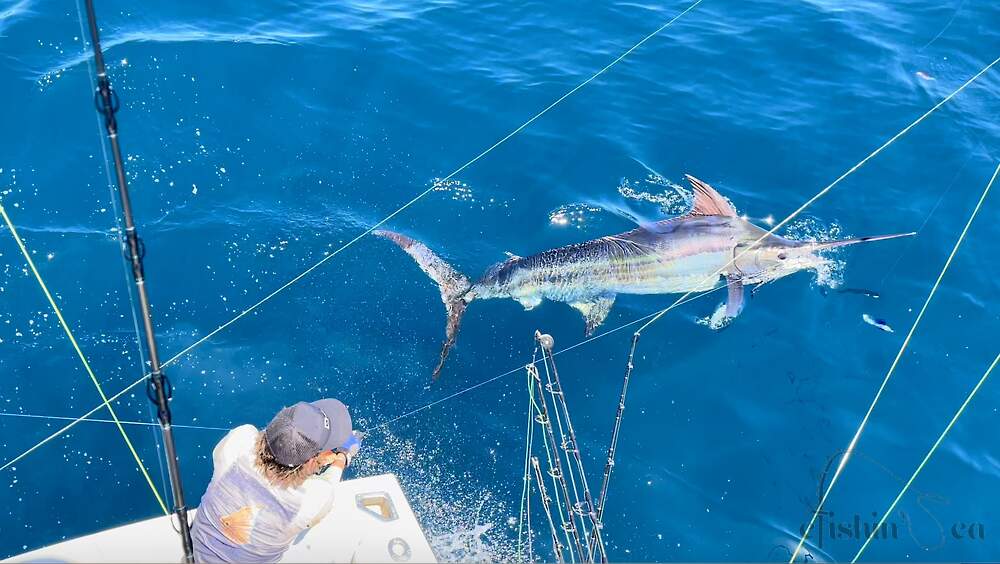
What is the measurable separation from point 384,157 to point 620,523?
5.52m

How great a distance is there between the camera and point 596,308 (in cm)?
810

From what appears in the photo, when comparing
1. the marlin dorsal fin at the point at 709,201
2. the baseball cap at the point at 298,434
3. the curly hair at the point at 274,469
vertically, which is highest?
the baseball cap at the point at 298,434

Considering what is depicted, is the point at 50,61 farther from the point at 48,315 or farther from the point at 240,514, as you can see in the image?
the point at 240,514

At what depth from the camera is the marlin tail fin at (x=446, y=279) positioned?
7.85m

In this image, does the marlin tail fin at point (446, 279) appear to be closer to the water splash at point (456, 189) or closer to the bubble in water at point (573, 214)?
the water splash at point (456, 189)

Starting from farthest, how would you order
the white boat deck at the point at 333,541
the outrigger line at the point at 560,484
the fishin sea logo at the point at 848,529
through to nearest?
1. the fishin sea logo at the point at 848,529
2. the outrigger line at the point at 560,484
3. the white boat deck at the point at 333,541

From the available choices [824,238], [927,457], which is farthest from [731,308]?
[927,457]

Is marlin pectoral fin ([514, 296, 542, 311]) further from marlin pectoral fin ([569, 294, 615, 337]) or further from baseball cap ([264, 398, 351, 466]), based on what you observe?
baseball cap ([264, 398, 351, 466])

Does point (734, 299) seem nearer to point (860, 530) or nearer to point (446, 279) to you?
A: point (860, 530)

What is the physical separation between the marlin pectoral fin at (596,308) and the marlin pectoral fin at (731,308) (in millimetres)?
1098

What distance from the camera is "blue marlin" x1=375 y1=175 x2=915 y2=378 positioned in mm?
8047

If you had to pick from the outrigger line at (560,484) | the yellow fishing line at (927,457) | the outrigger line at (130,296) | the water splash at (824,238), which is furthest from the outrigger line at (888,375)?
the outrigger line at (130,296)

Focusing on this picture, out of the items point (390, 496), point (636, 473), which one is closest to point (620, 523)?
point (636, 473)

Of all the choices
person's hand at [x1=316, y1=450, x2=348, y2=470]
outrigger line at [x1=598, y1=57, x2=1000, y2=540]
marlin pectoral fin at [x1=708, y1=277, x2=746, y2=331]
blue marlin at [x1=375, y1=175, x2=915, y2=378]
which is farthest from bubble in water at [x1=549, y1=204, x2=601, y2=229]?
person's hand at [x1=316, y1=450, x2=348, y2=470]
